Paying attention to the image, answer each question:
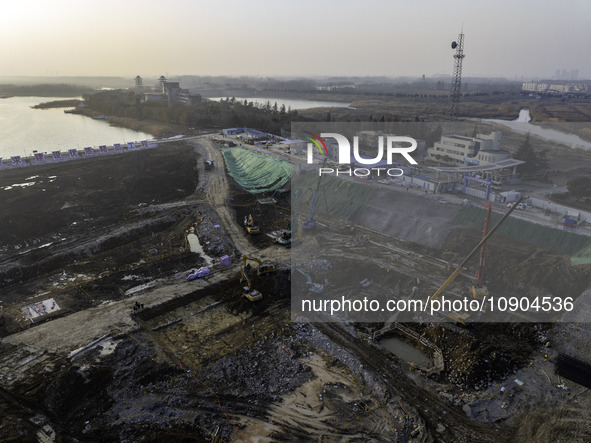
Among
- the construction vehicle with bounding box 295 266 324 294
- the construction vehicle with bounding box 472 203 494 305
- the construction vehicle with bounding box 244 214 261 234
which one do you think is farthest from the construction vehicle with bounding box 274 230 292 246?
the construction vehicle with bounding box 472 203 494 305

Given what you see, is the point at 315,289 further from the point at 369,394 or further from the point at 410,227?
the point at 410,227

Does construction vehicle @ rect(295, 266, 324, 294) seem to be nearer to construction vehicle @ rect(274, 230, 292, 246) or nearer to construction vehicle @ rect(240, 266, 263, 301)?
construction vehicle @ rect(240, 266, 263, 301)

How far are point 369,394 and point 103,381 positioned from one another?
1025 cm

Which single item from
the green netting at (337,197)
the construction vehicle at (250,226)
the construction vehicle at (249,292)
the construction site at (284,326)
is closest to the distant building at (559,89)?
the green netting at (337,197)

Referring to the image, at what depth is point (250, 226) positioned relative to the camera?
28.1 meters

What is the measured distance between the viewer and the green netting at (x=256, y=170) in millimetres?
37188

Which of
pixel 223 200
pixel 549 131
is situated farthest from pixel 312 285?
pixel 549 131

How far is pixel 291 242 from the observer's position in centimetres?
2584

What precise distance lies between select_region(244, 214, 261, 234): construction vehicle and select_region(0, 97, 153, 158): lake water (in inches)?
1722

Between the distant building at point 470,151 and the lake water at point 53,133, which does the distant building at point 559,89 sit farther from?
the lake water at point 53,133

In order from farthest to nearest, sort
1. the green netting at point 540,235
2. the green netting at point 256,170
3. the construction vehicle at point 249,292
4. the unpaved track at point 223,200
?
the green netting at point 256,170
the unpaved track at point 223,200
the green netting at point 540,235
the construction vehicle at point 249,292

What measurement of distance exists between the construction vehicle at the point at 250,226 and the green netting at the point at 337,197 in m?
4.52

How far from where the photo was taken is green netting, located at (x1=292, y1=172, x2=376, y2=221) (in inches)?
1211

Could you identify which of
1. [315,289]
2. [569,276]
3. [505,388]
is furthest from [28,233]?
[569,276]
